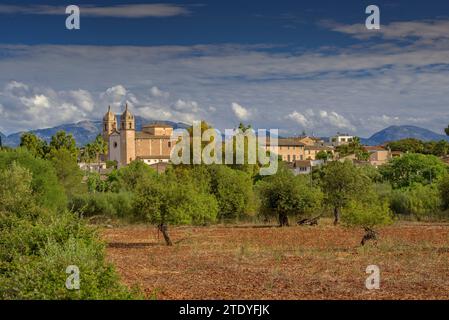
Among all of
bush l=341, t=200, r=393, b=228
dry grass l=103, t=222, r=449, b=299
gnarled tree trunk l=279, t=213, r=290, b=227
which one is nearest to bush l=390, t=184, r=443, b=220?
dry grass l=103, t=222, r=449, b=299

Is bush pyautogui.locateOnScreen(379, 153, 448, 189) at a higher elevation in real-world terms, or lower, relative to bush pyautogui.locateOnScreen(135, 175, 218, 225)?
higher

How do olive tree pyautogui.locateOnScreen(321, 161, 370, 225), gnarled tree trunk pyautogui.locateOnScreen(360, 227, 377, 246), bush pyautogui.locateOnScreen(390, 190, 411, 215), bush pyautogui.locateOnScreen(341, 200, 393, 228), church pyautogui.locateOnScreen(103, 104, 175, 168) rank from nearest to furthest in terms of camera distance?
1. bush pyautogui.locateOnScreen(341, 200, 393, 228)
2. gnarled tree trunk pyautogui.locateOnScreen(360, 227, 377, 246)
3. olive tree pyautogui.locateOnScreen(321, 161, 370, 225)
4. bush pyautogui.locateOnScreen(390, 190, 411, 215)
5. church pyautogui.locateOnScreen(103, 104, 175, 168)

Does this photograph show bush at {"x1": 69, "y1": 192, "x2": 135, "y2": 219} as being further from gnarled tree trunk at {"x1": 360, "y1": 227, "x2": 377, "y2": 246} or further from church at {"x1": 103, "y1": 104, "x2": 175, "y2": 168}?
church at {"x1": 103, "y1": 104, "x2": 175, "y2": 168}

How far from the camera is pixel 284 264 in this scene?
31.6m

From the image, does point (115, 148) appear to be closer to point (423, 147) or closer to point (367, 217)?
point (423, 147)

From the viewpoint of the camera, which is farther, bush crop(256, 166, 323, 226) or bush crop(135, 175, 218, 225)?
bush crop(256, 166, 323, 226)

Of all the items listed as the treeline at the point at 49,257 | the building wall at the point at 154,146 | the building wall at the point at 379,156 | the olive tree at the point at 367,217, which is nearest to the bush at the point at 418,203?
the olive tree at the point at 367,217

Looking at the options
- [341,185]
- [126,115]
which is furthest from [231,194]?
[126,115]

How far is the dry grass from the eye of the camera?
23.3 metres

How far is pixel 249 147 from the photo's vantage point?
94.0 m

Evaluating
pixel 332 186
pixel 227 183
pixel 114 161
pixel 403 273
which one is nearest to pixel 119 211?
pixel 227 183
